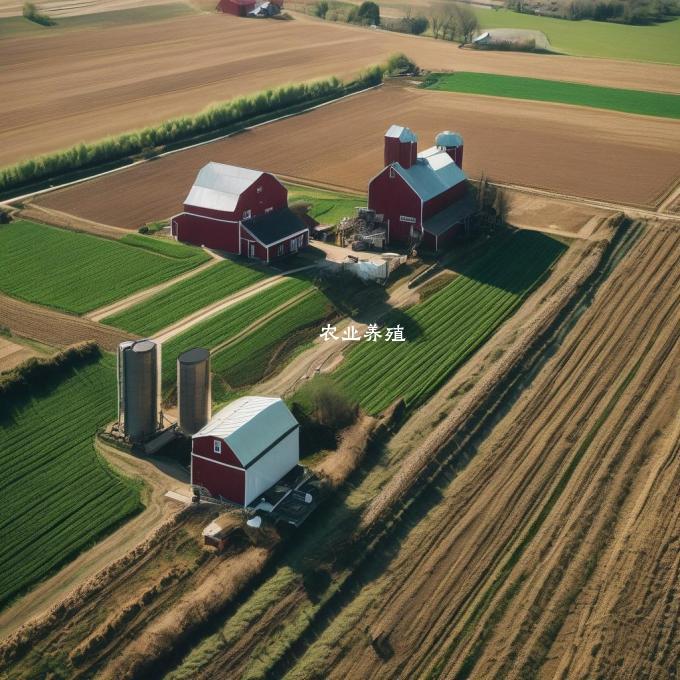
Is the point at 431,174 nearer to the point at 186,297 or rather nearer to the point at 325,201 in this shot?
the point at 325,201

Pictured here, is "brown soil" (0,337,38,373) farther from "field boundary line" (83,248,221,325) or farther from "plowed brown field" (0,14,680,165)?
"plowed brown field" (0,14,680,165)

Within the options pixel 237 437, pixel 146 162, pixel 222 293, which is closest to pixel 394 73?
pixel 146 162

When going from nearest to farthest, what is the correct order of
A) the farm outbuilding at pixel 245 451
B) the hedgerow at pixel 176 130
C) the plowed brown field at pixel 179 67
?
the farm outbuilding at pixel 245 451 < the hedgerow at pixel 176 130 < the plowed brown field at pixel 179 67

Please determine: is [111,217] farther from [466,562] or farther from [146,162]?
[466,562]

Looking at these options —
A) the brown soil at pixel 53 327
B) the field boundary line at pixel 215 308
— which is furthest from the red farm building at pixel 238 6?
the brown soil at pixel 53 327

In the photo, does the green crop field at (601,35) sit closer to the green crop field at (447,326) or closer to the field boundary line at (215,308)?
the green crop field at (447,326)

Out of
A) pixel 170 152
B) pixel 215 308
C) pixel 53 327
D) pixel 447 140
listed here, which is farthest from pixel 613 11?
pixel 53 327
